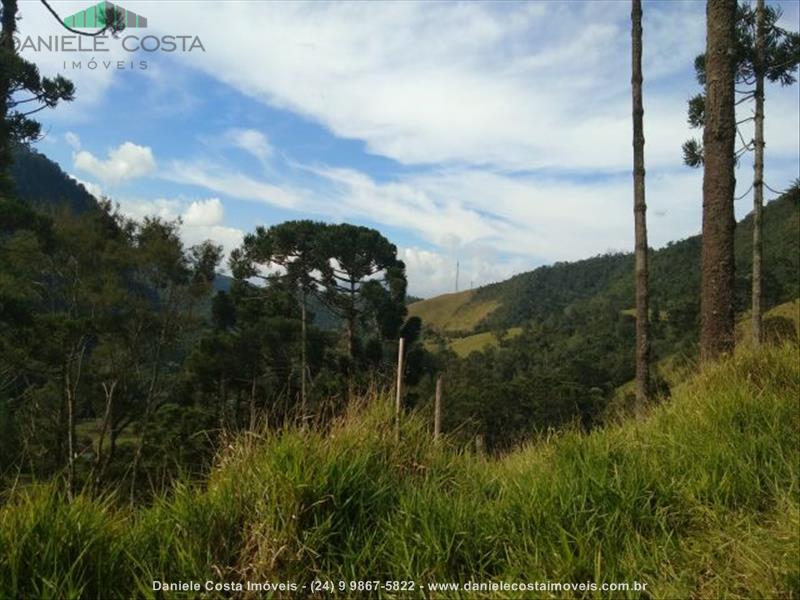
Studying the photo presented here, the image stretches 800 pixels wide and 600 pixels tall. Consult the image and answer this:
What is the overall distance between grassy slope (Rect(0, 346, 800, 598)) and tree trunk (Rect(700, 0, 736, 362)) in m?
2.66

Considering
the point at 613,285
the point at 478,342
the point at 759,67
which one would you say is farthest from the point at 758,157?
the point at 613,285

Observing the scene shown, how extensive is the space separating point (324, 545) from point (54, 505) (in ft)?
4.11

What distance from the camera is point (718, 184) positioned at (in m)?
6.28

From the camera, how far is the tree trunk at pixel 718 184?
6090 millimetres

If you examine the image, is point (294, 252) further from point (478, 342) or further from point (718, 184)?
point (478, 342)

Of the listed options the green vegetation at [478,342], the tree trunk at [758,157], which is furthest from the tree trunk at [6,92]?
the green vegetation at [478,342]

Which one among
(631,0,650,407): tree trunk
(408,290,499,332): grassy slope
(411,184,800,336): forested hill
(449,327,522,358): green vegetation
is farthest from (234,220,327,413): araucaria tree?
(408,290,499,332): grassy slope

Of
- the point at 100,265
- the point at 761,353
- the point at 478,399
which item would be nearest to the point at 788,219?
the point at 478,399

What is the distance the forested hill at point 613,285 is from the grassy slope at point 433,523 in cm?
4969

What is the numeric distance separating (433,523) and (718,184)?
5072mm

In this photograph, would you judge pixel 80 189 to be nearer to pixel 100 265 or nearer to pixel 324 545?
pixel 100 265

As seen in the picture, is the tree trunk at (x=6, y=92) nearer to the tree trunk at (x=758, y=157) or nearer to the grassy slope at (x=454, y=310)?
the tree trunk at (x=758, y=157)

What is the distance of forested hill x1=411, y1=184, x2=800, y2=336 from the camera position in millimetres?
65938

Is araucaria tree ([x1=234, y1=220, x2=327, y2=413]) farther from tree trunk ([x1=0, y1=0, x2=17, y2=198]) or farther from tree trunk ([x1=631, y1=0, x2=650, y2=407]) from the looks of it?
tree trunk ([x1=631, y1=0, x2=650, y2=407])
